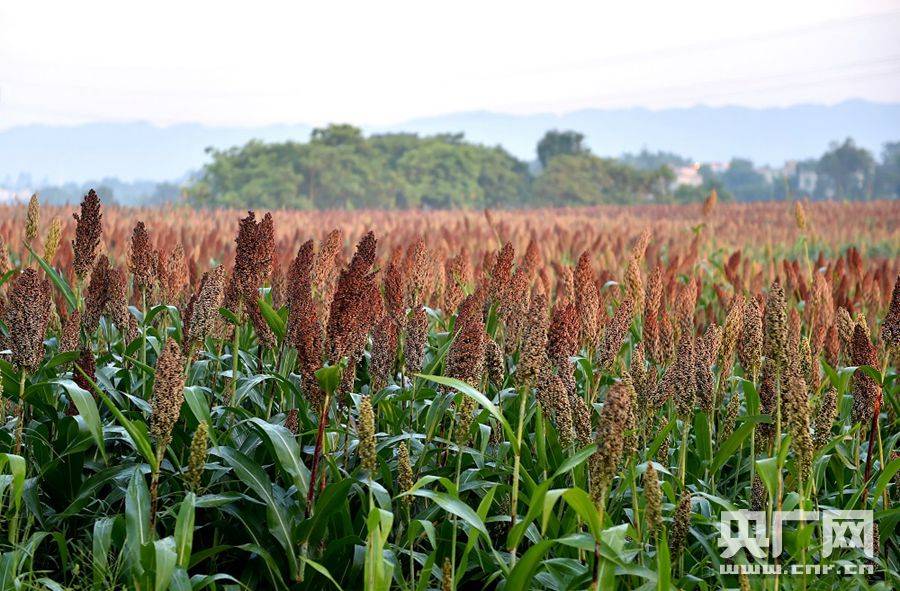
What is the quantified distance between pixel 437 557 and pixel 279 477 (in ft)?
2.11

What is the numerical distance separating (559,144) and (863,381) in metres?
78.2

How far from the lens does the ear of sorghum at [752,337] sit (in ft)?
8.77

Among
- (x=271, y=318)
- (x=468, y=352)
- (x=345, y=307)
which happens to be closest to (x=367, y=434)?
(x=345, y=307)

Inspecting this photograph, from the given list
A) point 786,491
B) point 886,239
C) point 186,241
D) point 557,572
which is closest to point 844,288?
point 786,491

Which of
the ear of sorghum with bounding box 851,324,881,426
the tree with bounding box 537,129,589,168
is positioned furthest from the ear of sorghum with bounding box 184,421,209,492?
the tree with bounding box 537,129,589,168

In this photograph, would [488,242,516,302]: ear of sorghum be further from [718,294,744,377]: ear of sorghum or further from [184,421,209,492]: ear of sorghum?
[184,421,209,492]: ear of sorghum

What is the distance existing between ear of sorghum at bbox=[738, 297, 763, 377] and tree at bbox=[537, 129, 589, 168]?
75.4m

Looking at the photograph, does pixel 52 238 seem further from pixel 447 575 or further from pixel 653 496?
pixel 653 496

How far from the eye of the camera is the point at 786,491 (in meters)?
3.28

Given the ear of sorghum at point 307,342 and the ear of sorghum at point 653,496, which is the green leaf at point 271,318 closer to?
the ear of sorghum at point 307,342

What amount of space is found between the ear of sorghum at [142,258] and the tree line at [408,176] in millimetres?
47603

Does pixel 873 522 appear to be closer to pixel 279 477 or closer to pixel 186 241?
pixel 279 477

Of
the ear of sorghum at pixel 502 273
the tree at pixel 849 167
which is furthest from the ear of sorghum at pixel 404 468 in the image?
the tree at pixel 849 167

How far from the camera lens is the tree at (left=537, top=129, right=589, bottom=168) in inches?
3103
